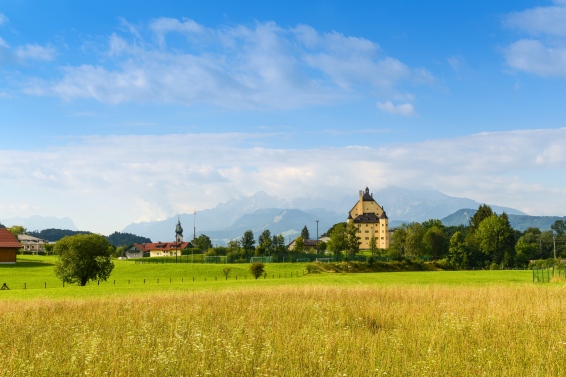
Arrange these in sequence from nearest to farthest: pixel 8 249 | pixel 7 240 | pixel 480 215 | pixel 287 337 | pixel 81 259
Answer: pixel 287 337, pixel 81 259, pixel 8 249, pixel 7 240, pixel 480 215

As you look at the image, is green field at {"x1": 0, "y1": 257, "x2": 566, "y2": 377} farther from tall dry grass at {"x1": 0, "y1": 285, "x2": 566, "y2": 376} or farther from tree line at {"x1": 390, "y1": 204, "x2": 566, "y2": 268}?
tree line at {"x1": 390, "y1": 204, "x2": 566, "y2": 268}

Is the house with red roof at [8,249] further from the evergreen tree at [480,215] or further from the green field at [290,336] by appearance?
Answer: the evergreen tree at [480,215]

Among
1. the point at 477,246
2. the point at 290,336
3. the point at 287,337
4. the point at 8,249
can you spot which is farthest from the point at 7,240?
the point at 477,246

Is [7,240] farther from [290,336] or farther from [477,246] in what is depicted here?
[477,246]

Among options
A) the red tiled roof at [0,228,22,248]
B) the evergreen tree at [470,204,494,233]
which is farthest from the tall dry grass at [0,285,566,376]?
the evergreen tree at [470,204,494,233]

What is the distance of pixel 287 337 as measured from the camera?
1580 cm

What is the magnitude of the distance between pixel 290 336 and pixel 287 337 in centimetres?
51

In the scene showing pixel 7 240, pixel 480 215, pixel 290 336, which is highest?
pixel 480 215

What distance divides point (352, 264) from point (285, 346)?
8437 cm

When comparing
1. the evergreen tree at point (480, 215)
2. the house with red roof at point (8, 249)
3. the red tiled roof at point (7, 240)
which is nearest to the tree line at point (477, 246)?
the evergreen tree at point (480, 215)

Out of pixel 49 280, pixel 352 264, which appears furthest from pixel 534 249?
pixel 49 280

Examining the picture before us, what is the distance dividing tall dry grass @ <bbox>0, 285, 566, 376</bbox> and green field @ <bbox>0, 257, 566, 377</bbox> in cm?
5

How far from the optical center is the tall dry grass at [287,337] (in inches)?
497

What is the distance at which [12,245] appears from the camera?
10144cm
